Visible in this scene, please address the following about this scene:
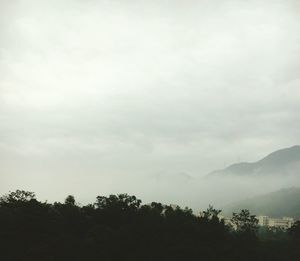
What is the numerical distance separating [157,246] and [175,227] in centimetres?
639

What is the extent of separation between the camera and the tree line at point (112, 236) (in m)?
49.1

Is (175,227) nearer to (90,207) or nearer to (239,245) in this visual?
(239,245)

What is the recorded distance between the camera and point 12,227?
51562mm

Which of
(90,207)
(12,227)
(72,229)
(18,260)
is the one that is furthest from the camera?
(90,207)

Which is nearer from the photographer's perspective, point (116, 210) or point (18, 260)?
point (18, 260)

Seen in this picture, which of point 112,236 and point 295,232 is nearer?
point 112,236

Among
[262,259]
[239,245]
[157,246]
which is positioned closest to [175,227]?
[157,246]

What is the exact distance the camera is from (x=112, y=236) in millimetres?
52594

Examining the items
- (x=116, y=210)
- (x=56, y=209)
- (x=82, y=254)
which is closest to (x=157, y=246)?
(x=82, y=254)

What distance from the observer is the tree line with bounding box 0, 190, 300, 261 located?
49.1m

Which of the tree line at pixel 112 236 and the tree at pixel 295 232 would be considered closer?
the tree line at pixel 112 236

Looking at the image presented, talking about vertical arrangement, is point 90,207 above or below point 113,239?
above

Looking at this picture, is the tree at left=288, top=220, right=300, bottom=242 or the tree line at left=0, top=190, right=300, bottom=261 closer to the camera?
the tree line at left=0, top=190, right=300, bottom=261

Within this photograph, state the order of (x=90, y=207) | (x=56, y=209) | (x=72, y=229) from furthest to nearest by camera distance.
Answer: (x=90, y=207) → (x=56, y=209) → (x=72, y=229)
